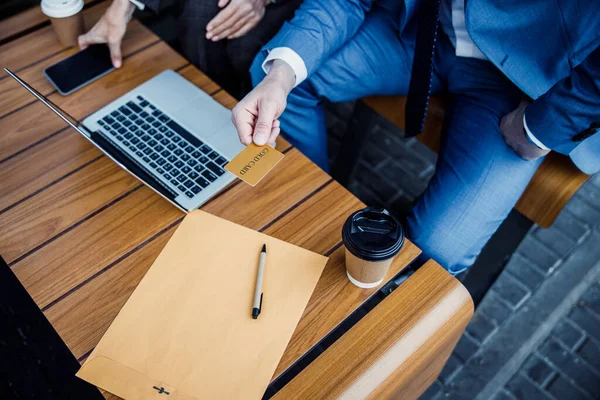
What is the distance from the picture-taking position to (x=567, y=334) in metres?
1.96

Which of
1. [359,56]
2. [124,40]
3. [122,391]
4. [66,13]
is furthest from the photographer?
[359,56]

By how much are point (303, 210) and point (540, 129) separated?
0.63 metres

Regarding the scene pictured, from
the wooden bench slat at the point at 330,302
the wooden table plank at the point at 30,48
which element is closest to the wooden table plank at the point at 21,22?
the wooden table plank at the point at 30,48

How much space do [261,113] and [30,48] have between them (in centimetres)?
78

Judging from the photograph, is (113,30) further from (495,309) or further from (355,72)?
(495,309)

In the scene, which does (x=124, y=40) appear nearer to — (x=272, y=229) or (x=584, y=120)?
(x=272, y=229)

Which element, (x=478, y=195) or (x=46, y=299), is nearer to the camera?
(x=46, y=299)

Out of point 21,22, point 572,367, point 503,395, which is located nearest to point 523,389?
point 503,395

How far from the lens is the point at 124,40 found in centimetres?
153

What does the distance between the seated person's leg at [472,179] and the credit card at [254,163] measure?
59 centimetres

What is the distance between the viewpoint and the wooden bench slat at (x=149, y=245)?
1.02m

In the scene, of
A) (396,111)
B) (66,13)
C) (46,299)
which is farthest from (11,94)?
(396,111)

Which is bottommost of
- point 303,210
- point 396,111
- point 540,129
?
point 396,111

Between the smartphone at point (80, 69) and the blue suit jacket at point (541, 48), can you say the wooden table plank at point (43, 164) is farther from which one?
the blue suit jacket at point (541, 48)
